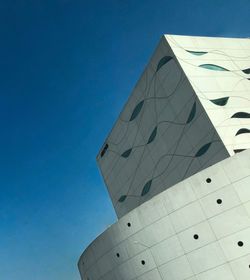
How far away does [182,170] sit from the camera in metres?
26.6

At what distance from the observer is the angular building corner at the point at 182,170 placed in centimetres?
1712

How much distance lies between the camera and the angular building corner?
17125 mm

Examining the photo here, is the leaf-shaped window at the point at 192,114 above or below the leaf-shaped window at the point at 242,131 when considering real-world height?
above

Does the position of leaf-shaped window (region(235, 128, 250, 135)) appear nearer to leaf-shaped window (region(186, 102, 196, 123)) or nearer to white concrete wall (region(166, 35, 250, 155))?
white concrete wall (region(166, 35, 250, 155))

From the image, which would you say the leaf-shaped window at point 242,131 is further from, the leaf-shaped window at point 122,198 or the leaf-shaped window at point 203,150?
the leaf-shaped window at point 122,198

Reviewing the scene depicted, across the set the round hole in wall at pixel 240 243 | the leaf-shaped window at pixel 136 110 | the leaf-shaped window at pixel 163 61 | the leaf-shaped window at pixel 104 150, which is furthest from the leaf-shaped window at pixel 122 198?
the round hole in wall at pixel 240 243

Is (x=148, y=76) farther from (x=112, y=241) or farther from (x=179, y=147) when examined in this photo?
(x=112, y=241)

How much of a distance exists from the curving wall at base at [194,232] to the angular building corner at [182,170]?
2.0 inches

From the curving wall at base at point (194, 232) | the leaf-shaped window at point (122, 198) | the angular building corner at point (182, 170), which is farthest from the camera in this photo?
the leaf-shaped window at point (122, 198)

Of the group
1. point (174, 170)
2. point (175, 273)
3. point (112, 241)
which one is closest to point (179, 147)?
point (174, 170)

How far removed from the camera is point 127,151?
34031 millimetres

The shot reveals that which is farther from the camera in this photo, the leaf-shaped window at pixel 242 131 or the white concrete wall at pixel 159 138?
the white concrete wall at pixel 159 138

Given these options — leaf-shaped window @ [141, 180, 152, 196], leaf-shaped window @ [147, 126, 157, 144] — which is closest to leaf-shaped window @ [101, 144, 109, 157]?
leaf-shaped window @ [147, 126, 157, 144]

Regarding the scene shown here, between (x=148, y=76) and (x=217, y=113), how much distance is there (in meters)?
9.08
